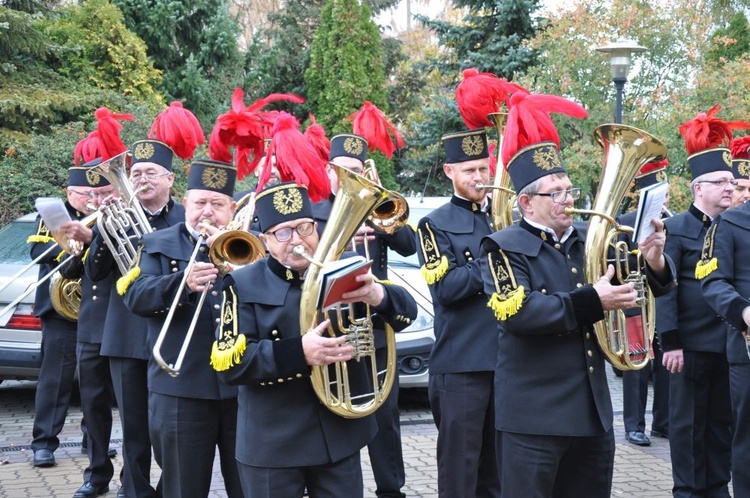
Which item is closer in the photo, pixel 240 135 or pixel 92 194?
pixel 240 135

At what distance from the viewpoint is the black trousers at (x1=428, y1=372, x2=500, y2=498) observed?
19.0 feet

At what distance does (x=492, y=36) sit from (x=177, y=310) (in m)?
17.1

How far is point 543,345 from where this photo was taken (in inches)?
180

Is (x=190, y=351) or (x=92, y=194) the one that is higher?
(x=92, y=194)

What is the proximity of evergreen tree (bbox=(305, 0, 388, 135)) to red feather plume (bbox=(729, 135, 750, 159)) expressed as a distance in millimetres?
15442

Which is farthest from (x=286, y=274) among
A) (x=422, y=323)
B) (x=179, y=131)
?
(x=422, y=323)

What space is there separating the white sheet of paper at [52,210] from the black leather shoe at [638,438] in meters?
5.06

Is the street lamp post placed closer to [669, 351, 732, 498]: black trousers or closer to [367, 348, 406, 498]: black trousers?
[669, 351, 732, 498]: black trousers

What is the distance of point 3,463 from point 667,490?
16.8 ft

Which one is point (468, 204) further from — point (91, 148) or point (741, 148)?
point (91, 148)

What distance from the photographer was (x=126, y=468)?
6.38m

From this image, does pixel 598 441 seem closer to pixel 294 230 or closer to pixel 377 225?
pixel 294 230

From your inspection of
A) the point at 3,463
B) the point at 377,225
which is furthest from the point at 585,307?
the point at 3,463

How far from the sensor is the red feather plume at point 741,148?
7.77m
